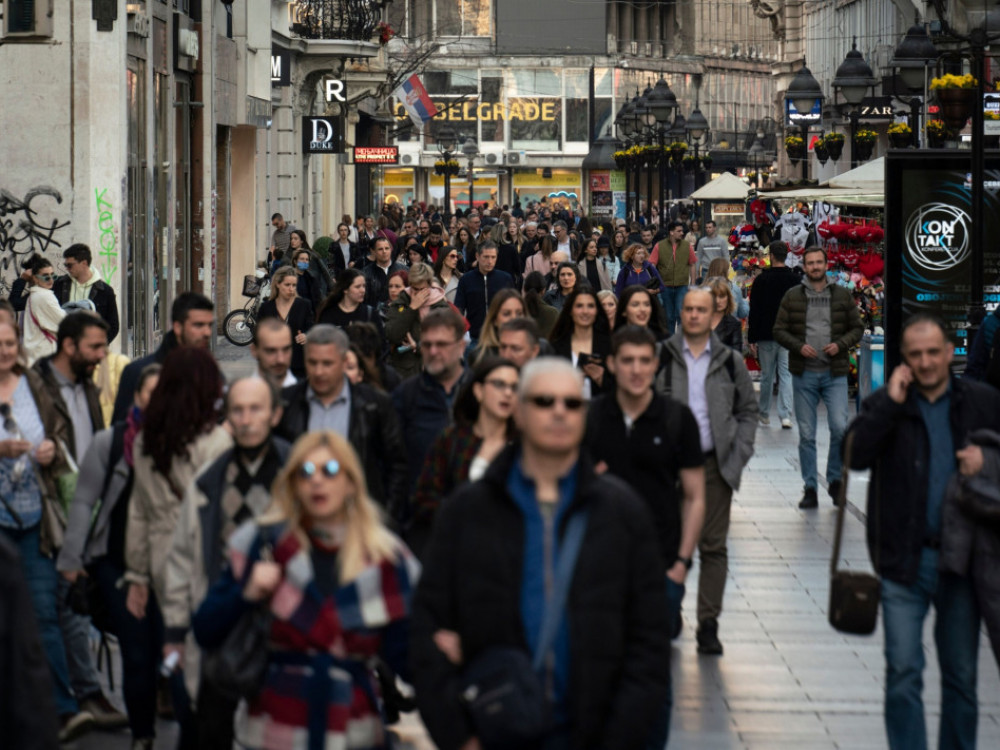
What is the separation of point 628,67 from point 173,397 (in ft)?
284

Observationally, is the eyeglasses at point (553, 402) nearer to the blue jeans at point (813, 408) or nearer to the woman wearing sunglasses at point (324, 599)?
the woman wearing sunglasses at point (324, 599)

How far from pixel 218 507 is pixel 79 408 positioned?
7.98ft

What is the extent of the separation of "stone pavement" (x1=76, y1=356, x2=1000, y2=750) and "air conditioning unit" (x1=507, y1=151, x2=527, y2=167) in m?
77.3

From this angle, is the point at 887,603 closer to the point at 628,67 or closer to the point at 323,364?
the point at 323,364

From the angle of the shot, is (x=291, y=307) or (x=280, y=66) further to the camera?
(x=280, y=66)

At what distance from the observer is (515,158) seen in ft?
295

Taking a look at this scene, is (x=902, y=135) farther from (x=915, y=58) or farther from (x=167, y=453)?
(x=167, y=453)

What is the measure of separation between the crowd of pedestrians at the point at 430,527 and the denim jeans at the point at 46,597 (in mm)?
13

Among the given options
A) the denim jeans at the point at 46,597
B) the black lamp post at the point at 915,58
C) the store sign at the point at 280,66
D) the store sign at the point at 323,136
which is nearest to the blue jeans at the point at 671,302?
the black lamp post at the point at 915,58

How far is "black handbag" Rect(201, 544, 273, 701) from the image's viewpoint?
4.94m

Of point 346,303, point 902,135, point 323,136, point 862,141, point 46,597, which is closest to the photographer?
point 46,597

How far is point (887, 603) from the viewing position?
6.79m

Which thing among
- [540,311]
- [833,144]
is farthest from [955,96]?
[833,144]

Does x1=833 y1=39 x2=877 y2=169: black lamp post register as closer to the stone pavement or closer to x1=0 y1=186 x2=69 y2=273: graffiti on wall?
x1=0 y1=186 x2=69 y2=273: graffiti on wall
